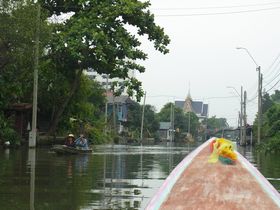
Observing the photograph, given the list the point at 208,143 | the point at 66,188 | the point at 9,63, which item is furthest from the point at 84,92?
the point at 208,143

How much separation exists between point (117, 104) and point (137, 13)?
57021 millimetres

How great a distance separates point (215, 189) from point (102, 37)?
86.0 feet

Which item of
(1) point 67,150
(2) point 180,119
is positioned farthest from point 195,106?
(1) point 67,150

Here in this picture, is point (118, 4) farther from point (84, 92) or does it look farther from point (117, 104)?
point (117, 104)

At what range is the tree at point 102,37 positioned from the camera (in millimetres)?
31344

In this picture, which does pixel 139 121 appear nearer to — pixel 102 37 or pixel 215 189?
pixel 102 37

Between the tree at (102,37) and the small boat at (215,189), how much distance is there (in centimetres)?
2544

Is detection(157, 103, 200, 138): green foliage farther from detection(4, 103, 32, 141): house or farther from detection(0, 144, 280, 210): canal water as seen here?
detection(0, 144, 280, 210): canal water

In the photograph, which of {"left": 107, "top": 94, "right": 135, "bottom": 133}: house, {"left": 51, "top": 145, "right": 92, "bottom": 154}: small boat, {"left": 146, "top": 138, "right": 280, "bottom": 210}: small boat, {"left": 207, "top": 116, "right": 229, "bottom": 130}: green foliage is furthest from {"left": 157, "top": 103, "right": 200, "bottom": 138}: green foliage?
{"left": 146, "top": 138, "right": 280, "bottom": 210}: small boat

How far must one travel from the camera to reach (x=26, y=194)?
11.1m

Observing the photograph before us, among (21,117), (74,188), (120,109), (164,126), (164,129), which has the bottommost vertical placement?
(74,188)

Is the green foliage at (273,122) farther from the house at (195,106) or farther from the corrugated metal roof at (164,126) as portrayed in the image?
the house at (195,106)

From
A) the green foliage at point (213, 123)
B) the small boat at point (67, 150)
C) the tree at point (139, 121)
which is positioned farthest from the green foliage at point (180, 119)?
the small boat at point (67, 150)

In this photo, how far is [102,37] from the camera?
31.1 m
